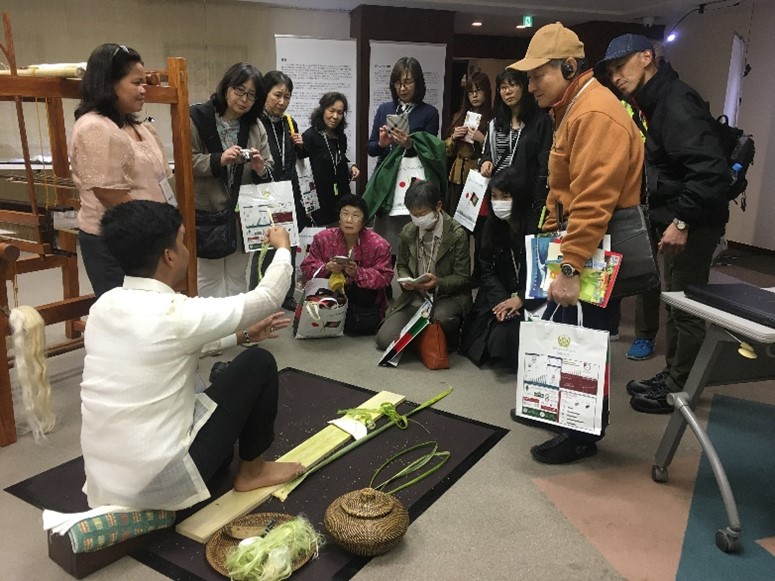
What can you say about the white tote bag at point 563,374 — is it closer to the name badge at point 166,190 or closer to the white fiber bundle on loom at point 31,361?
the name badge at point 166,190

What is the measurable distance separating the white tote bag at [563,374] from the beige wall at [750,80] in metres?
4.81

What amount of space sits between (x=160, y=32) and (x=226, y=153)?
3132 millimetres

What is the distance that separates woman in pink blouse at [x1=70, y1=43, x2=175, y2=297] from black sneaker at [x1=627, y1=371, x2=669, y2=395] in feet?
7.36

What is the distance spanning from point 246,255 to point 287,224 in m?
0.29

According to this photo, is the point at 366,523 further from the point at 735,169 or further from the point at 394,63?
the point at 394,63

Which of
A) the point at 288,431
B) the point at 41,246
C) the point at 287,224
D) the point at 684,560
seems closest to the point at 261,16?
the point at 287,224

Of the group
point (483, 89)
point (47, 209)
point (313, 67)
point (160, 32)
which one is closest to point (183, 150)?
point (47, 209)

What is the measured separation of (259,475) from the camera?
204cm

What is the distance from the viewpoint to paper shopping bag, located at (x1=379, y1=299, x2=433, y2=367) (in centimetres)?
314

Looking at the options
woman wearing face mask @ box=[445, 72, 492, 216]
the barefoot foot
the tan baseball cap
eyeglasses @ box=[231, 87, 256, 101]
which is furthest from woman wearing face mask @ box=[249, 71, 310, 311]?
the tan baseball cap

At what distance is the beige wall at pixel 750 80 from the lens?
5641 mm

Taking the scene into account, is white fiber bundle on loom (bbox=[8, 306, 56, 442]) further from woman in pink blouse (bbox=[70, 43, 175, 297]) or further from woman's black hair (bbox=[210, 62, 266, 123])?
woman's black hair (bbox=[210, 62, 266, 123])

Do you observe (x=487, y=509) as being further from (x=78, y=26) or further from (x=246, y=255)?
(x=78, y=26)

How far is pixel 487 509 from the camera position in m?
2.02
